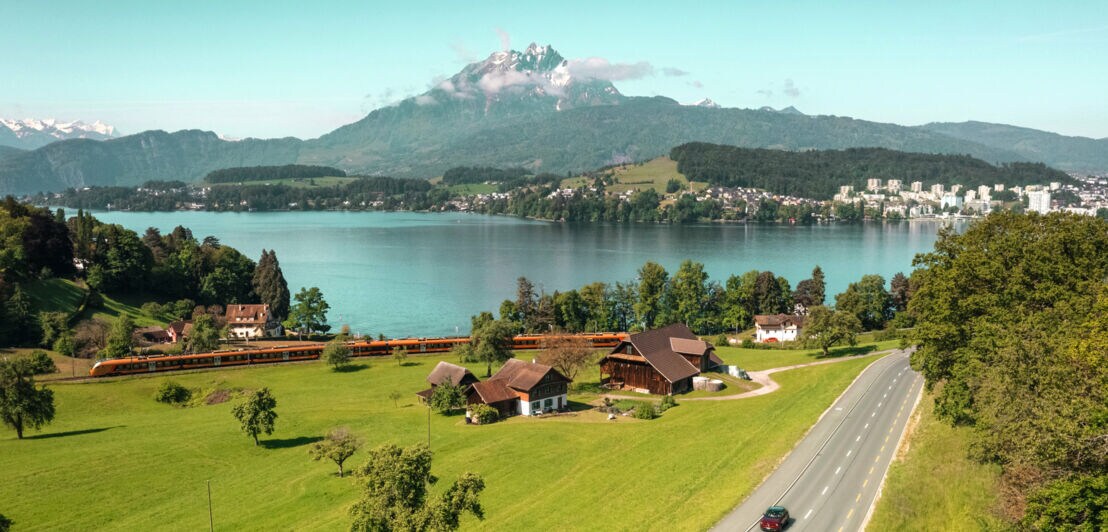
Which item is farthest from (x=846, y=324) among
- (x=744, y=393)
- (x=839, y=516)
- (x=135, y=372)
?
(x=135, y=372)

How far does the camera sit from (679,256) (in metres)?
146

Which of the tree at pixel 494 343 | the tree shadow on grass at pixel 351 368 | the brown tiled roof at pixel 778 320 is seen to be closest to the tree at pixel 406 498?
the tree at pixel 494 343

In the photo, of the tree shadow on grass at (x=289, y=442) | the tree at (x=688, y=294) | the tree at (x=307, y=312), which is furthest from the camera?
the tree at (x=688, y=294)

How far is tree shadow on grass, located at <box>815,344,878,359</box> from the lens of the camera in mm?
62059

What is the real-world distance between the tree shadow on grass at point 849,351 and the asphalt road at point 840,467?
18.8 m

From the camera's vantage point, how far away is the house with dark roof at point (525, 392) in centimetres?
4668

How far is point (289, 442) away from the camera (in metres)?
40.3

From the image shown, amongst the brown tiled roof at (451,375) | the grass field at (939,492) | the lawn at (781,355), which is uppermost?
the grass field at (939,492)

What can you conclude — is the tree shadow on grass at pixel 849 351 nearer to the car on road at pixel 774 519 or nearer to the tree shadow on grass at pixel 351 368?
the car on road at pixel 774 519

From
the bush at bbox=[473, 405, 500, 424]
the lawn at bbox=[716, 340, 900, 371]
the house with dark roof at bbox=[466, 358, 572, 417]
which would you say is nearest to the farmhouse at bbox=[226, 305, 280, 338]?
the house with dark roof at bbox=[466, 358, 572, 417]

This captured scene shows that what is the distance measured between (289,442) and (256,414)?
2.68m

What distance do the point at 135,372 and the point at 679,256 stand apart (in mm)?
108403

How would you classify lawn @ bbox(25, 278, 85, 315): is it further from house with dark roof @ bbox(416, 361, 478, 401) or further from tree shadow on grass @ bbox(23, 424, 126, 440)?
house with dark roof @ bbox(416, 361, 478, 401)

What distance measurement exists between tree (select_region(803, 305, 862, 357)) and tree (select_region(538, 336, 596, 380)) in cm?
2329
